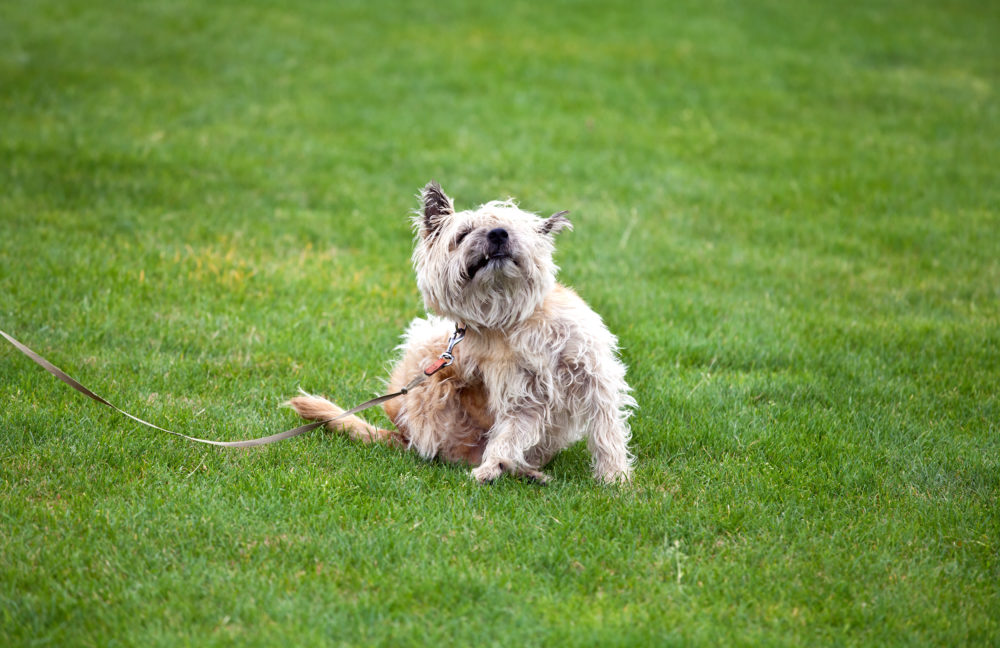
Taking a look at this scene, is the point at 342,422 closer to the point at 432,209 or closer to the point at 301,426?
the point at 301,426

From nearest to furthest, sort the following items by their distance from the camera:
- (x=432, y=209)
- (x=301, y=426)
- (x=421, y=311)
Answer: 1. (x=432, y=209)
2. (x=301, y=426)
3. (x=421, y=311)

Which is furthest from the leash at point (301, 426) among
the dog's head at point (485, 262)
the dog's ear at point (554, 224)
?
the dog's ear at point (554, 224)

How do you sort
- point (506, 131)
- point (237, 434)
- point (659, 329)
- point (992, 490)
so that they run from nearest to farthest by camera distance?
point (992, 490)
point (237, 434)
point (659, 329)
point (506, 131)

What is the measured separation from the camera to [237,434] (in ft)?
18.2

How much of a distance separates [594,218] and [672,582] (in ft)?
19.7

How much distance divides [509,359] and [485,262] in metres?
0.54

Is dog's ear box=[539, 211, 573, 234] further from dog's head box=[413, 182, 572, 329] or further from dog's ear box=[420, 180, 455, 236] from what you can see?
dog's ear box=[420, 180, 455, 236]

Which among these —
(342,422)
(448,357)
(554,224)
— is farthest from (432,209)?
(342,422)

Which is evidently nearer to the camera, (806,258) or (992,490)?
(992,490)

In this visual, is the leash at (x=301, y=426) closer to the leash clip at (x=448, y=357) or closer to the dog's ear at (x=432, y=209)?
the leash clip at (x=448, y=357)

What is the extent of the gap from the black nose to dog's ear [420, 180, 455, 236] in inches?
15.5

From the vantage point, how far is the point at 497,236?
491 centimetres

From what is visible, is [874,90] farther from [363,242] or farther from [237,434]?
[237,434]

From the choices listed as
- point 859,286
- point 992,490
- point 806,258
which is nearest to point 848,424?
point 992,490
